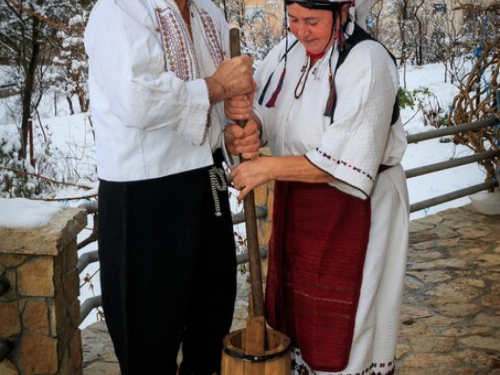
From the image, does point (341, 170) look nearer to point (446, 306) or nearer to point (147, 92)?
point (147, 92)

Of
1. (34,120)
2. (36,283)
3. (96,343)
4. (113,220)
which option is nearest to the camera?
(113,220)

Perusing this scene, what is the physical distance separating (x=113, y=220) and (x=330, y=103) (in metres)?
0.68

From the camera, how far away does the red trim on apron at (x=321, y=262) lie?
2051 millimetres

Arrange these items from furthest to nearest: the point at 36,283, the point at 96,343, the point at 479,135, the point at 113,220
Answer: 1. the point at 479,135
2. the point at 96,343
3. the point at 36,283
4. the point at 113,220

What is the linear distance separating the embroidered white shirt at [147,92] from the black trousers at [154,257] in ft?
0.21

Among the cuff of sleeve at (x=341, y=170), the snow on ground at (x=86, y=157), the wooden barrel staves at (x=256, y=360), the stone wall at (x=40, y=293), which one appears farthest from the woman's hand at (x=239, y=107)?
the snow on ground at (x=86, y=157)

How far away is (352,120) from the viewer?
1.89 metres


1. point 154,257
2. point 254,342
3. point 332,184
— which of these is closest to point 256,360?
point 254,342

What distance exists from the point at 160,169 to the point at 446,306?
7.98 ft

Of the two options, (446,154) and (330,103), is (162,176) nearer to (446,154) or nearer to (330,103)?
(330,103)

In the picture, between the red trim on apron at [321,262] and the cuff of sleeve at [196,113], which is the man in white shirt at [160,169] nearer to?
the cuff of sleeve at [196,113]

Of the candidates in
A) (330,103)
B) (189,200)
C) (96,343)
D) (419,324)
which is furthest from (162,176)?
(419,324)

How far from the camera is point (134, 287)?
205 centimetres

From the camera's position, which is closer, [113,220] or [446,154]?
[113,220]
